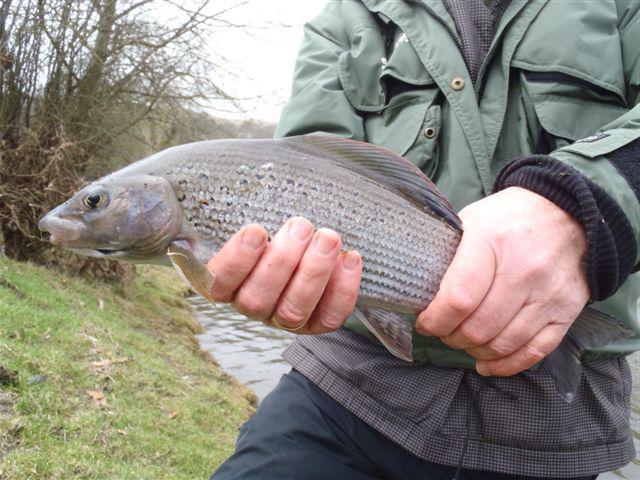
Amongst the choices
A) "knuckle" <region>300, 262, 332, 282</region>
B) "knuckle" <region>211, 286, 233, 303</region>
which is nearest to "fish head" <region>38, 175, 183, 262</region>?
"knuckle" <region>211, 286, 233, 303</region>

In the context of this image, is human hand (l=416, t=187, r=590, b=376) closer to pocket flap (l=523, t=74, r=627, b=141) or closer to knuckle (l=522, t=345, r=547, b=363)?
knuckle (l=522, t=345, r=547, b=363)

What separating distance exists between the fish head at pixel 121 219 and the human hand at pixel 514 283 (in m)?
0.97

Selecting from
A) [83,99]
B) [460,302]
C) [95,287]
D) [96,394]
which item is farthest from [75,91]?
[460,302]

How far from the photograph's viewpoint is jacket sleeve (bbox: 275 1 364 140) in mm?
2559

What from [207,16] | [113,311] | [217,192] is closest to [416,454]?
[217,192]

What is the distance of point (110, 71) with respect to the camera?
1281 cm

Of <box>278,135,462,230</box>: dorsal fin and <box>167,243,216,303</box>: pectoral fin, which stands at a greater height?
<box>278,135,462,230</box>: dorsal fin

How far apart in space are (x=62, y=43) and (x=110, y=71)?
1.28 meters

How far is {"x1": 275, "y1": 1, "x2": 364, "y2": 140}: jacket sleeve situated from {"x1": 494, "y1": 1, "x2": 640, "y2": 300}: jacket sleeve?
830 millimetres

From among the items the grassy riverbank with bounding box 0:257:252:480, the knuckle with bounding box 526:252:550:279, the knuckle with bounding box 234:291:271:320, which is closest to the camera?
the knuckle with bounding box 526:252:550:279

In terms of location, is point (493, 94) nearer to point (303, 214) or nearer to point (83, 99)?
point (303, 214)

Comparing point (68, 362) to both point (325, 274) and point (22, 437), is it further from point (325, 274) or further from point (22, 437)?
point (325, 274)

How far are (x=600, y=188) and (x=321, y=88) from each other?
129cm

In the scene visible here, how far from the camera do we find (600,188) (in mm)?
1848
